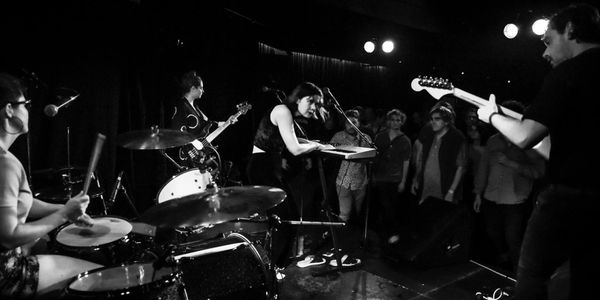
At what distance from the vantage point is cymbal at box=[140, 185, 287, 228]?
214cm

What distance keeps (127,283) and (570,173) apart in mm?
2521

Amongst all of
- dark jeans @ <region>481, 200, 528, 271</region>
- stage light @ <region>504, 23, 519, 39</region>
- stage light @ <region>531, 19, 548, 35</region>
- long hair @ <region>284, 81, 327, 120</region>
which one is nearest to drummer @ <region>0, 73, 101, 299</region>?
long hair @ <region>284, 81, 327, 120</region>

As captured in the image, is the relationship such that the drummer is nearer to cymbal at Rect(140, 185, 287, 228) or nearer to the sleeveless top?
cymbal at Rect(140, 185, 287, 228)

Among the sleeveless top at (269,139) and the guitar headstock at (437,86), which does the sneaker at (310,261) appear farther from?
the guitar headstock at (437,86)

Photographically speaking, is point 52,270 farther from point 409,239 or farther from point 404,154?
point 404,154

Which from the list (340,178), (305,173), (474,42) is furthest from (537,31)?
(305,173)

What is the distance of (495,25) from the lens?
29.4 feet

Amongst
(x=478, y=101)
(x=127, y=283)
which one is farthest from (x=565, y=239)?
(x=127, y=283)

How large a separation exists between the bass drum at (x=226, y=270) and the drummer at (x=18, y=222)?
0.66 metres

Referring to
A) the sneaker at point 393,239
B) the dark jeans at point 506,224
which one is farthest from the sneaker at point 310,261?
the dark jeans at point 506,224

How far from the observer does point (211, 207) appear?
7.34 feet

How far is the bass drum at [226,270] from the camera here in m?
2.28

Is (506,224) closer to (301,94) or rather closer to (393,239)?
(393,239)

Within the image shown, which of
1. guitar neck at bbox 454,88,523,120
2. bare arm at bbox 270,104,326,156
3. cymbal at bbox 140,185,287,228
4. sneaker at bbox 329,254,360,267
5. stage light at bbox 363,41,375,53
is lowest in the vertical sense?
sneaker at bbox 329,254,360,267
